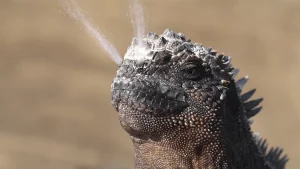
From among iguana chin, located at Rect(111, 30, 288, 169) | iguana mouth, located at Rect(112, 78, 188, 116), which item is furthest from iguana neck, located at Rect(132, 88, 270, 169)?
iguana mouth, located at Rect(112, 78, 188, 116)

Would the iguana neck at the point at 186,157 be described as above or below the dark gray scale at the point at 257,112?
below

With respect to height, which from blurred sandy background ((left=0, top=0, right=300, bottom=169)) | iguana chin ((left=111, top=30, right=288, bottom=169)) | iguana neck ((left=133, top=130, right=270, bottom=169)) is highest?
blurred sandy background ((left=0, top=0, right=300, bottom=169))

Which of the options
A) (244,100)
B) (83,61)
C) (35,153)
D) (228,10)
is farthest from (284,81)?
(244,100)

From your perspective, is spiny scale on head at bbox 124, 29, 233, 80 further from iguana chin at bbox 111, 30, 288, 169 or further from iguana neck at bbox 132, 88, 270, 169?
iguana neck at bbox 132, 88, 270, 169

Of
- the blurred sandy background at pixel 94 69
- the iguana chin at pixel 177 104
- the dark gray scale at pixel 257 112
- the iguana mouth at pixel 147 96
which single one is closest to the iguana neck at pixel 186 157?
the iguana chin at pixel 177 104

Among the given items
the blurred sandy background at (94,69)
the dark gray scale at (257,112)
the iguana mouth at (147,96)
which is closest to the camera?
the iguana mouth at (147,96)

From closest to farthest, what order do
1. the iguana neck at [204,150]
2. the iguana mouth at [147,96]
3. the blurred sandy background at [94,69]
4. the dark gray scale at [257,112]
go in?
1. the iguana mouth at [147,96]
2. the iguana neck at [204,150]
3. the dark gray scale at [257,112]
4. the blurred sandy background at [94,69]

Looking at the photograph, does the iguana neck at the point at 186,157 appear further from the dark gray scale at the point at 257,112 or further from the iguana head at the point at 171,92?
the dark gray scale at the point at 257,112
